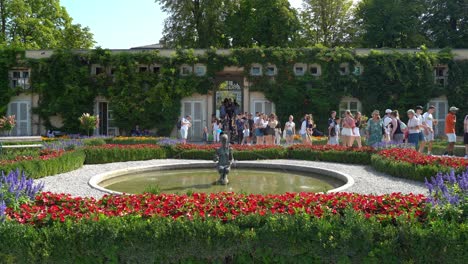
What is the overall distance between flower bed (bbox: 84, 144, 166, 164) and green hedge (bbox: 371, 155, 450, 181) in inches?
312

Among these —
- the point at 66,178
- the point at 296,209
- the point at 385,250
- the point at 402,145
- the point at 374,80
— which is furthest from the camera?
the point at 374,80

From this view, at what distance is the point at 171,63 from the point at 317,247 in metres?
24.1

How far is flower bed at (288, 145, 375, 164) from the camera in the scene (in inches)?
574

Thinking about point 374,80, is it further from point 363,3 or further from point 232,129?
point 363,3

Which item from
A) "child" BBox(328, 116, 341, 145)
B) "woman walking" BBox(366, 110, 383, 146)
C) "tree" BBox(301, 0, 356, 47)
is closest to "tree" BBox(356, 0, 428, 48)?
"tree" BBox(301, 0, 356, 47)

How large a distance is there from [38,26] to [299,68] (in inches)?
925

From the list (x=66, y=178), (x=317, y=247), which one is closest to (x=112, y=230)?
(x=317, y=247)

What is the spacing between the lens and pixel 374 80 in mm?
27641

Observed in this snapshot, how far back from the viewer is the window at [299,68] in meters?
28.2

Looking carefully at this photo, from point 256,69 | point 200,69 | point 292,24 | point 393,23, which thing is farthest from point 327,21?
point 200,69

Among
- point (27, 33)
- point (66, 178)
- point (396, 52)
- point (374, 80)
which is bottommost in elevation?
point (66, 178)

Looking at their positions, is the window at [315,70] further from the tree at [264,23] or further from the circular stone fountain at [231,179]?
the circular stone fountain at [231,179]

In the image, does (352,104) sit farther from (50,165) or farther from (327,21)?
(50,165)

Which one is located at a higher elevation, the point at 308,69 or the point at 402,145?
the point at 308,69
